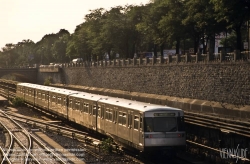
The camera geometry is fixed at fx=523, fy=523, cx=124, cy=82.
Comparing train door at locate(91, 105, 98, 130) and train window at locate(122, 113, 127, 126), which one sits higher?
train window at locate(122, 113, 127, 126)

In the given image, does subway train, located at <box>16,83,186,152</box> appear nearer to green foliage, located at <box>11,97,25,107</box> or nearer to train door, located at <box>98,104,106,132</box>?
train door, located at <box>98,104,106,132</box>

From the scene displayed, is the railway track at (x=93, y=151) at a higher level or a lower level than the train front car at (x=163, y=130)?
lower

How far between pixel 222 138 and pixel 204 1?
3062 centimetres

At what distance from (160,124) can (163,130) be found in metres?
0.32

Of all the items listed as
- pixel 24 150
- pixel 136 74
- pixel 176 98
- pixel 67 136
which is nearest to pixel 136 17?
pixel 136 74

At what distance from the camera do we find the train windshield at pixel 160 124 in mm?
24438

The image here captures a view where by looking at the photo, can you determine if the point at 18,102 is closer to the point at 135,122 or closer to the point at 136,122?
the point at 135,122

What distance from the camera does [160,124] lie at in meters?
24.7

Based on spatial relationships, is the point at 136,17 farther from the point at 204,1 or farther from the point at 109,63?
the point at 204,1

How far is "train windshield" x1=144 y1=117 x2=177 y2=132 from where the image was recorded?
80.2 ft

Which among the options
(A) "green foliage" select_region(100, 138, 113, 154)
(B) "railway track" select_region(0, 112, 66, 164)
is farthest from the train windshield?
(B) "railway track" select_region(0, 112, 66, 164)

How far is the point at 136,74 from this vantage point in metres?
64.3

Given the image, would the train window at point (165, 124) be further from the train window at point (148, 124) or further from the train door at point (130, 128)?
the train door at point (130, 128)
